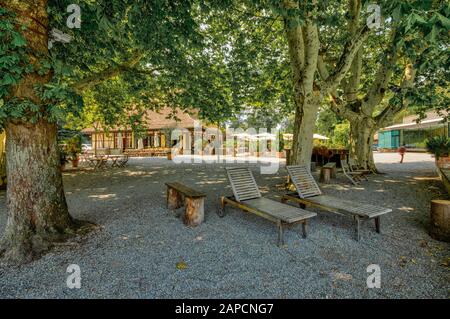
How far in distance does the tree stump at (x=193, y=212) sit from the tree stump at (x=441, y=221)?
3927 millimetres

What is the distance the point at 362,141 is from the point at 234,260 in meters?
9.92

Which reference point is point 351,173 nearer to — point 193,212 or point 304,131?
point 304,131

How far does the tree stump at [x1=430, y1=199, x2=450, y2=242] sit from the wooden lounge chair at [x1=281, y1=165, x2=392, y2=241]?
70 centimetres

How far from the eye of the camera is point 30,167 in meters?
3.45

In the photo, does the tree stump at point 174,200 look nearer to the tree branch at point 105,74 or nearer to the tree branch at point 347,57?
the tree branch at point 105,74

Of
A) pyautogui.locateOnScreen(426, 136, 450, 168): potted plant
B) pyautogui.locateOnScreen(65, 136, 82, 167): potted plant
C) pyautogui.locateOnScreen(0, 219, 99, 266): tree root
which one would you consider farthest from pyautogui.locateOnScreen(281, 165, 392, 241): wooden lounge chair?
pyautogui.locateOnScreen(65, 136, 82, 167): potted plant

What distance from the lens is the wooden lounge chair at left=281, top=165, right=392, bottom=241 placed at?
3.85m

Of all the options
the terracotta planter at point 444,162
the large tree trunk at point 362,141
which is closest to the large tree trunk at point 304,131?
the large tree trunk at point 362,141

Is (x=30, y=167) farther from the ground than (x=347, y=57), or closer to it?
closer to it

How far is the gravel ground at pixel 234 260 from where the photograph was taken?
2.57 m

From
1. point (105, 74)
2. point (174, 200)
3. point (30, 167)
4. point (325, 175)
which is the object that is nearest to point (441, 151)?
point (325, 175)

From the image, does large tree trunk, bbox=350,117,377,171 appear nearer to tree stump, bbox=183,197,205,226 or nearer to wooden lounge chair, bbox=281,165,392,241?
wooden lounge chair, bbox=281,165,392,241

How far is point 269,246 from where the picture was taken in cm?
363
